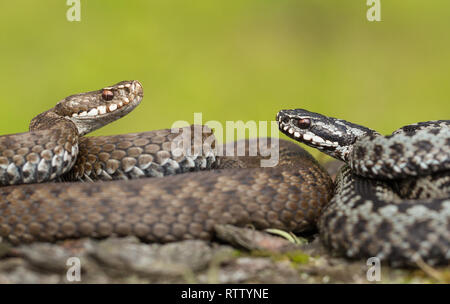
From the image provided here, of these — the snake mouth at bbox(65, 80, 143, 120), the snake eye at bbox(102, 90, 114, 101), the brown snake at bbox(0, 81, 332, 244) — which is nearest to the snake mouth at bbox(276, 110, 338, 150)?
the brown snake at bbox(0, 81, 332, 244)

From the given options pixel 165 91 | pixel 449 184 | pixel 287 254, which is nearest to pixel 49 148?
pixel 287 254

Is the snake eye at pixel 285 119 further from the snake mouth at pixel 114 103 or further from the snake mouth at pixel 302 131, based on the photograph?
the snake mouth at pixel 114 103

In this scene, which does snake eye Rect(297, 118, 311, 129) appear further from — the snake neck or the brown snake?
the brown snake

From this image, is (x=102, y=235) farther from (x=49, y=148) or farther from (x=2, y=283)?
(x=49, y=148)

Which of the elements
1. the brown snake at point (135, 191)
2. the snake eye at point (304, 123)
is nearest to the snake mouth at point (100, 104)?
the brown snake at point (135, 191)

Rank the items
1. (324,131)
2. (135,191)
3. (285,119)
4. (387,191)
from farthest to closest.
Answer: (285,119) < (324,131) < (387,191) < (135,191)

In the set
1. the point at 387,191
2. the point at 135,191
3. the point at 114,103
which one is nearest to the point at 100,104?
the point at 114,103

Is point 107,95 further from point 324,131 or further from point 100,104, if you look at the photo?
point 324,131
